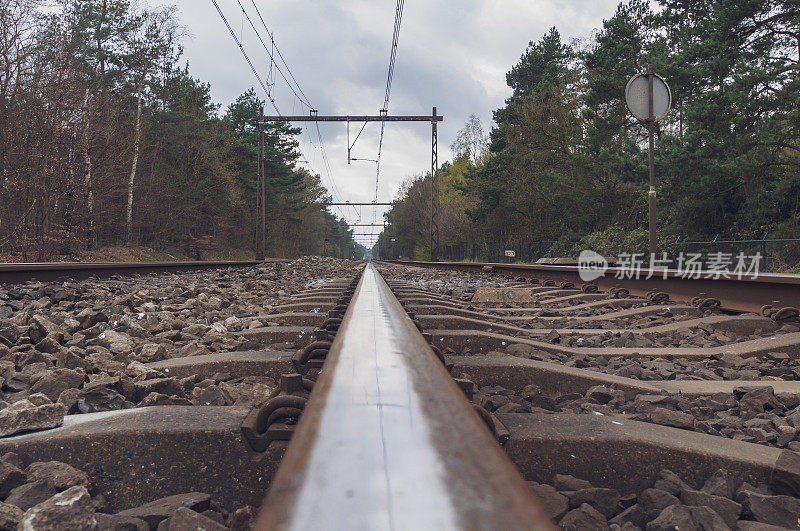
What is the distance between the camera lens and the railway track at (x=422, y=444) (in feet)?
1.97

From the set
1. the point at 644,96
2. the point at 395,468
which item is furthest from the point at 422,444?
the point at 644,96

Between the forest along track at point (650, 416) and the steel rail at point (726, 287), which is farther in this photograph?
the steel rail at point (726, 287)

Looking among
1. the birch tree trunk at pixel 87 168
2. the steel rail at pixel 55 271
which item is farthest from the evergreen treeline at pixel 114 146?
the steel rail at pixel 55 271

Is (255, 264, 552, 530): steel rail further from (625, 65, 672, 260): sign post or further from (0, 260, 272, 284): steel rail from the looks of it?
(625, 65, 672, 260): sign post

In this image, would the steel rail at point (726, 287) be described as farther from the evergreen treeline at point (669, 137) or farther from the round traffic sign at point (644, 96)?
the evergreen treeline at point (669, 137)

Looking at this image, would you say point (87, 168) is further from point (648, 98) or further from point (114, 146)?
point (648, 98)

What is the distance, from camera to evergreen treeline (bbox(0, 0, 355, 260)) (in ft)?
45.1

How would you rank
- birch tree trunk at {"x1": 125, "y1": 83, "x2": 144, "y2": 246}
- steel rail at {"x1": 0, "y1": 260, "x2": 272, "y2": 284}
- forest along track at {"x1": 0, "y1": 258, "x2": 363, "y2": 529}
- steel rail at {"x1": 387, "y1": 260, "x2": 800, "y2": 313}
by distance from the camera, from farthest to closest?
birch tree trunk at {"x1": 125, "y1": 83, "x2": 144, "y2": 246}
steel rail at {"x1": 0, "y1": 260, "x2": 272, "y2": 284}
steel rail at {"x1": 387, "y1": 260, "x2": 800, "y2": 313}
forest along track at {"x1": 0, "y1": 258, "x2": 363, "y2": 529}

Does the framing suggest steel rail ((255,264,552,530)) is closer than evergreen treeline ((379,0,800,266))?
Yes

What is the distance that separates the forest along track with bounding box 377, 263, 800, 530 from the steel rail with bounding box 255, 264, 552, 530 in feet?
1.46

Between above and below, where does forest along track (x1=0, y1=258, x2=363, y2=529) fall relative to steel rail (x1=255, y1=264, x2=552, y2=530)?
below

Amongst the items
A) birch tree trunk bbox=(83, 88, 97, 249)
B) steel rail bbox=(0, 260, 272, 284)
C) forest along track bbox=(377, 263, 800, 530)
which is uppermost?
birch tree trunk bbox=(83, 88, 97, 249)

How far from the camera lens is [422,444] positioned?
69 cm

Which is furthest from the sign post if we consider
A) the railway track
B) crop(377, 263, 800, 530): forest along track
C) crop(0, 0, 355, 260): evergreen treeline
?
crop(0, 0, 355, 260): evergreen treeline
